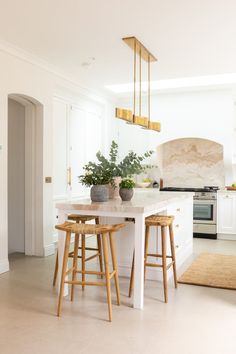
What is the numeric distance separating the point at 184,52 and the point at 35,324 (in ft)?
12.8

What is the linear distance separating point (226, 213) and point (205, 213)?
1.26ft

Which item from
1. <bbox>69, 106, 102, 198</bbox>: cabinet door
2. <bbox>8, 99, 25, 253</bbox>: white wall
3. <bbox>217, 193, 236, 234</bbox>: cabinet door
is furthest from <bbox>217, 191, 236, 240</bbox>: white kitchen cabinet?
<bbox>8, 99, 25, 253</bbox>: white wall

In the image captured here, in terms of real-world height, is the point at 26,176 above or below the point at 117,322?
above

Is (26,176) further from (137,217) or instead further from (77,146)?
(137,217)

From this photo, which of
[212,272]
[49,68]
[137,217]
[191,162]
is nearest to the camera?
[137,217]

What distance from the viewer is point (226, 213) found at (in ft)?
22.8

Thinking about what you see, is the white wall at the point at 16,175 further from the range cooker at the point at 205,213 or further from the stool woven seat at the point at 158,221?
the range cooker at the point at 205,213

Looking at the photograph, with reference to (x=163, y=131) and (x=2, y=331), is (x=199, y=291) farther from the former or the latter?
(x=163, y=131)

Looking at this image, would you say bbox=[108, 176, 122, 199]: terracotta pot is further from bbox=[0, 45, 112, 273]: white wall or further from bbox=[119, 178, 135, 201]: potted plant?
bbox=[0, 45, 112, 273]: white wall

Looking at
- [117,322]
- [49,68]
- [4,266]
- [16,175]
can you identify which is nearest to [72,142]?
[16,175]

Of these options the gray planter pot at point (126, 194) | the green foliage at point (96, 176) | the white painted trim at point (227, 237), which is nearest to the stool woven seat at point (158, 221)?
the gray planter pot at point (126, 194)

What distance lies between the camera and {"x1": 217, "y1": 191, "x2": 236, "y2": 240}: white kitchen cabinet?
6.90 m

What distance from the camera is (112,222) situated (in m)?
4.55

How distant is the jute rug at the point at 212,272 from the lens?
4.23 meters
